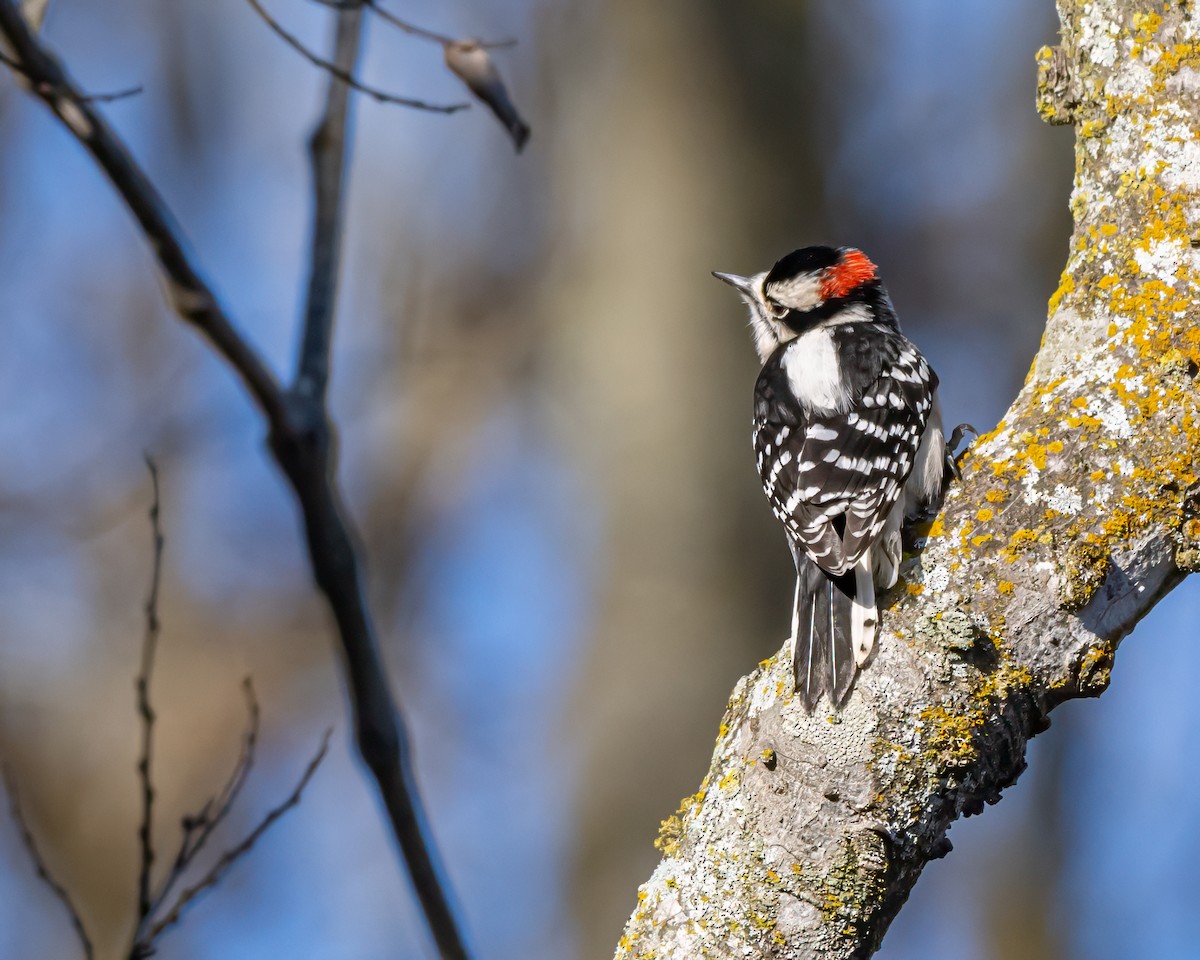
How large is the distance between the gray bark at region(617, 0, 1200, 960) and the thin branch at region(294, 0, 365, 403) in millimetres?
1466

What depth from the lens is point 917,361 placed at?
11.8 ft

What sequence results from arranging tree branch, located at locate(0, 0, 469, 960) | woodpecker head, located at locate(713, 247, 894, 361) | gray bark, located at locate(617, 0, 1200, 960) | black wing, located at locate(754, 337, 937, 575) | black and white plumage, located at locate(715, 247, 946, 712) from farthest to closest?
woodpecker head, located at locate(713, 247, 894, 361)
black wing, located at locate(754, 337, 937, 575)
black and white plumage, located at locate(715, 247, 946, 712)
gray bark, located at locate(617, 0, 1200, 960)
tree branch, located at locate(0, 0, 469, 960)

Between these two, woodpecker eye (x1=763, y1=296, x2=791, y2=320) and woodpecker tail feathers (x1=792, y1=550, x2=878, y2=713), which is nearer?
woodpecker tail feathers (x1=792, y1=550, x2=878, y2=713)

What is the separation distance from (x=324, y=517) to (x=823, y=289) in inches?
139

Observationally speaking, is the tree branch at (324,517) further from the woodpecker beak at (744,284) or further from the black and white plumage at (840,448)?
the woodpecker beak at (744,284)

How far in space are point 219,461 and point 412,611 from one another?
1.69 meters

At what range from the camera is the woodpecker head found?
432 cm

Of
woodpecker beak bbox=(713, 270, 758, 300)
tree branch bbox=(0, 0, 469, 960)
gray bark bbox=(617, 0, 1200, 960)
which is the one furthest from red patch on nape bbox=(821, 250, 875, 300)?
tree branch bbox=(0, 0, 469, 960)

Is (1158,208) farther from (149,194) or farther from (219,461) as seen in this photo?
(219,461)

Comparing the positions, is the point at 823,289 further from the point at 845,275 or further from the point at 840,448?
the point at 840,448

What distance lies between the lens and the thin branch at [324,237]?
121cm

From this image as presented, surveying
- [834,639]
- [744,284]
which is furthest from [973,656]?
[744,284]

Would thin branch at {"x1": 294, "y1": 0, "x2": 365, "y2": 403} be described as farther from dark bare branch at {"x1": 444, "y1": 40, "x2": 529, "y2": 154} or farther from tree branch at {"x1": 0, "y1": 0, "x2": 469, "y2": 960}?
dark bare branch at {"x1": 444, "y1": 40, "x2": 529, "y2": 154}

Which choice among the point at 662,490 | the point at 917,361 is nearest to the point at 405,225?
the point at 662,490
